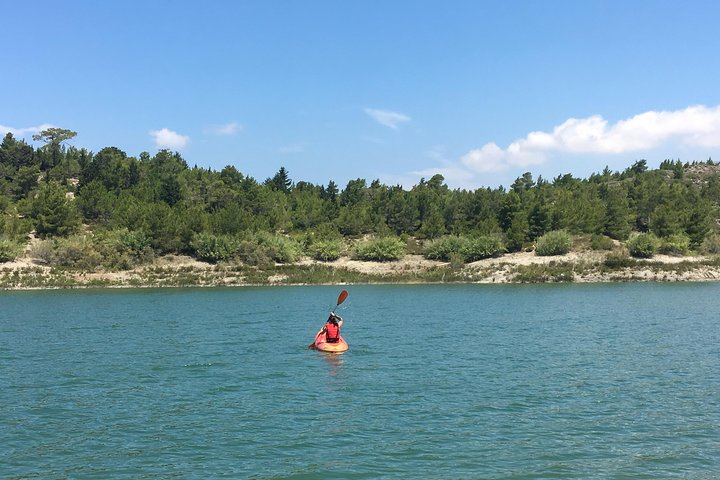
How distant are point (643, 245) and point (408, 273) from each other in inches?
1368

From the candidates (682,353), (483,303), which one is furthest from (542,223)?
(682,353)

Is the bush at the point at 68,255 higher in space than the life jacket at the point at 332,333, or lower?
higher

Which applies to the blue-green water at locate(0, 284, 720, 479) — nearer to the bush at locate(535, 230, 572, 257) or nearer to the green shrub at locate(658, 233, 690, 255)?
the bush at locate(535, 230, 572, 257)

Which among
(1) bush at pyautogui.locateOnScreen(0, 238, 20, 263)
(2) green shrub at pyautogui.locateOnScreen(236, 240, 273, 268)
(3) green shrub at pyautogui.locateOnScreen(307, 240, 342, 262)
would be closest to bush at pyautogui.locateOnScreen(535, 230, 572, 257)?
(3) green shrub at pyautogui.locateOnScreen(307, 240, 342, 262)

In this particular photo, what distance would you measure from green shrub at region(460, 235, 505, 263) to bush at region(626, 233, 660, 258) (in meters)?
18.9

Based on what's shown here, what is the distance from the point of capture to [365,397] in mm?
25594

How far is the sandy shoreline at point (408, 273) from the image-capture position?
281ft

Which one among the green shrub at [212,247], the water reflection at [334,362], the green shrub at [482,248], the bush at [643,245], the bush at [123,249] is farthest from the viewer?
the green shrub at [482,248]

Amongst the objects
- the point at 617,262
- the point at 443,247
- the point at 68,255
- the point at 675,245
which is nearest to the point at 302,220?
the point at 443,247

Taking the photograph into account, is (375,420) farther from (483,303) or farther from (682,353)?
(483,303)

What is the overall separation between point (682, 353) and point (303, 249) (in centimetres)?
7838

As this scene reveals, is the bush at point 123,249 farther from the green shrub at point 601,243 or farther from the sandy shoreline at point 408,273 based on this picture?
the green shrub at point 601,243

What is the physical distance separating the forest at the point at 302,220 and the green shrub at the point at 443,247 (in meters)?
0.19

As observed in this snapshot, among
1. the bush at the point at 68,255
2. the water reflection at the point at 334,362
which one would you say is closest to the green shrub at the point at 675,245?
the water reflection at the point at 334,362
